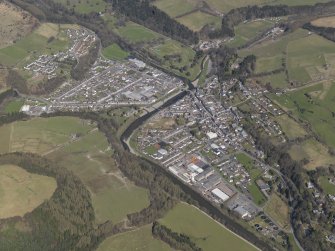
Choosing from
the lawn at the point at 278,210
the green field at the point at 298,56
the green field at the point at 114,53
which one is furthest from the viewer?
the green field at the point at 114,53

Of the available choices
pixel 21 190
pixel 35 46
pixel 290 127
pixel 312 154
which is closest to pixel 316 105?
Result: pixel 290 127

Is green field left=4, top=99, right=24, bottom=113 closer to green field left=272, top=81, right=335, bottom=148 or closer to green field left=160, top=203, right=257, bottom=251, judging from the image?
green field left=160, top=203, right=257, bottom=251

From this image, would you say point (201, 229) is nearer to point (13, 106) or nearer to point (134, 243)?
point (134, 243)

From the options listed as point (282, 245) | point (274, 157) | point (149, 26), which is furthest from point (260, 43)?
point (282, 245)

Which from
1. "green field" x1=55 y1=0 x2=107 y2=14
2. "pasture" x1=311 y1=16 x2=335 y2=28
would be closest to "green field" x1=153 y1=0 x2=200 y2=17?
"green field" x1=55 y1=0 x2=107 y2=14

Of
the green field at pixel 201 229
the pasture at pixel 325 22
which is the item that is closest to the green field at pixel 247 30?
the pasture at pixel 325 22

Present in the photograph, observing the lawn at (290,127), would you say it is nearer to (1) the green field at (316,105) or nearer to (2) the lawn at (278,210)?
(1) the green field at (316,105)

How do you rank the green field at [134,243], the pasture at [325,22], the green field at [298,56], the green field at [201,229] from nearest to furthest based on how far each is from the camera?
the green field at [134,243] → the green field at [201,229] → the green field at [298,56] → the pasture at [325,22]
